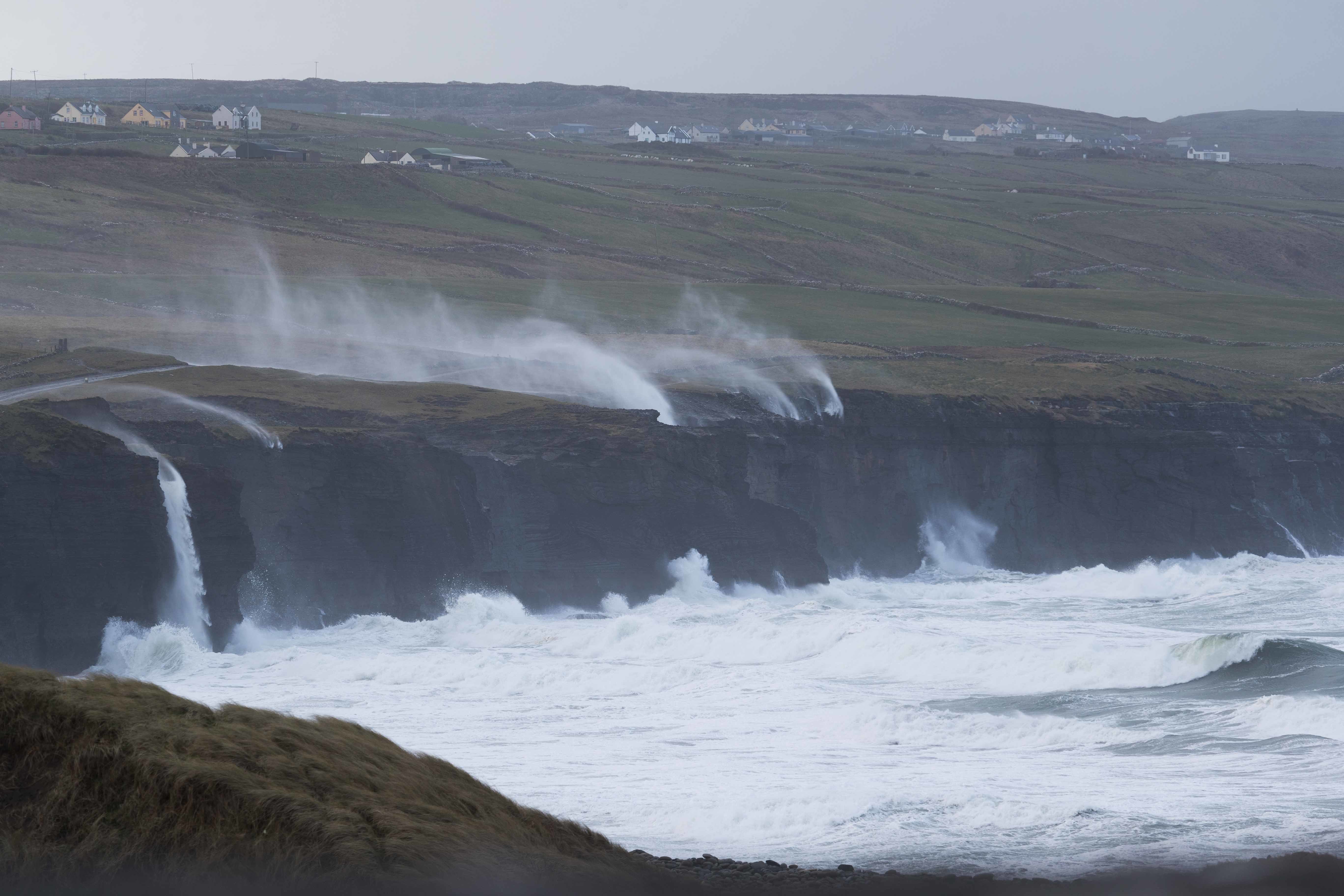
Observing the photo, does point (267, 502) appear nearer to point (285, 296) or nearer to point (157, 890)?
point (157, 890)

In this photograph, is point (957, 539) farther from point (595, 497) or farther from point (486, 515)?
point (486, 515)

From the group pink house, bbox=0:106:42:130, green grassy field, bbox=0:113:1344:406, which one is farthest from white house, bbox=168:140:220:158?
pink house, bbox=0:106:42:130

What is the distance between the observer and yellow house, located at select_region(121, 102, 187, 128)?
16550cm

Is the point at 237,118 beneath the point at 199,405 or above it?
above

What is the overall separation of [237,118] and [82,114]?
16.6 meters

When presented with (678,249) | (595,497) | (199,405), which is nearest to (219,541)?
(199,405)

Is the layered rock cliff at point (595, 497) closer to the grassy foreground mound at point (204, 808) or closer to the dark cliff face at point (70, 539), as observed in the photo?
the dark cliff face at point (70, 539)

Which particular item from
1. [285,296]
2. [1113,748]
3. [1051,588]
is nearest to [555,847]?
[1113,748]

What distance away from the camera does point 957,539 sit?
60469 millimetres

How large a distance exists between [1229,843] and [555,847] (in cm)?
1023

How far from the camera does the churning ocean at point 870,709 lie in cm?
2264

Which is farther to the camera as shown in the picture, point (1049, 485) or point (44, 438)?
point (1049, 485)

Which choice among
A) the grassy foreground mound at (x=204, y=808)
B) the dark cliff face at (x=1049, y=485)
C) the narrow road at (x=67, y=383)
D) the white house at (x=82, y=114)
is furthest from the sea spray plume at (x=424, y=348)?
the white house at (x=82, y=114)

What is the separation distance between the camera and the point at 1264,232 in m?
142
